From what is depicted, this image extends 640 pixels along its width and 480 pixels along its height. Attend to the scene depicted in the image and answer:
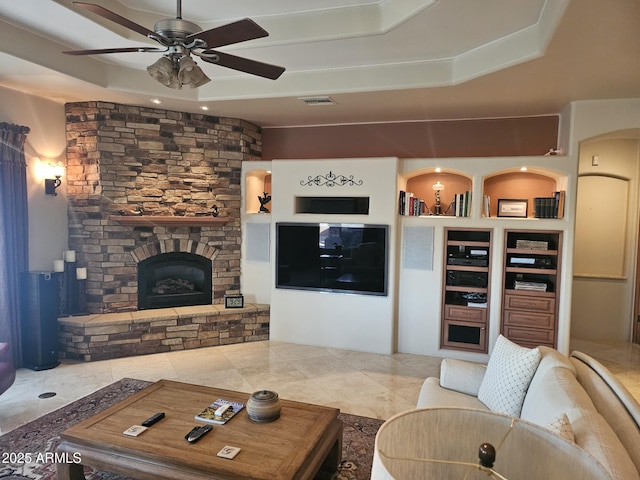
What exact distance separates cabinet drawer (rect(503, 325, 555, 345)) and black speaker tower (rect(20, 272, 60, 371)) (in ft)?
16.1

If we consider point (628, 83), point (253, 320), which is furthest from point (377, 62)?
point (253, 320)

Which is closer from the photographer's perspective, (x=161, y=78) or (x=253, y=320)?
(x=161, y=78)

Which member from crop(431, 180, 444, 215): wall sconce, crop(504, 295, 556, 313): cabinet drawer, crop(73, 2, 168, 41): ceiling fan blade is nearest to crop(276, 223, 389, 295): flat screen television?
crop(431, 180, 444, 215): wall sconce

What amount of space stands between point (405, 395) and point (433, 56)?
314 centimetres

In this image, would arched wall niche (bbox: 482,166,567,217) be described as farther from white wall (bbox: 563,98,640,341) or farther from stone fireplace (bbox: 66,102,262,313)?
stone fireplace (bbox: 66,102,262,313)

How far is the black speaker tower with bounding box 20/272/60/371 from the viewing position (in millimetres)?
4391

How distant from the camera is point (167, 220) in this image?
527cm

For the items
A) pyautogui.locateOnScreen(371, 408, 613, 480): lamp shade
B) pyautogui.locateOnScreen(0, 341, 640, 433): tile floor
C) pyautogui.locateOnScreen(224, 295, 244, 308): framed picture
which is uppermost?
pyautogui.locateOnScreen(371, 408, 613, 480): lamp shade

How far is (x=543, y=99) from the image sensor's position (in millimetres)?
4434

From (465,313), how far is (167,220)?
12.2 feet

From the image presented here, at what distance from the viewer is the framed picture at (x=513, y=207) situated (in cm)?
514

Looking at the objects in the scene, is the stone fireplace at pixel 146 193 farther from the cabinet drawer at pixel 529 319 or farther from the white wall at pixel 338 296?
the cabinet drawer at pixel 529 319

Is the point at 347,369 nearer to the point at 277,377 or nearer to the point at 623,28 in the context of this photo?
the point at 277,377

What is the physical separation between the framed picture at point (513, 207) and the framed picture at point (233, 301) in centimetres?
340
